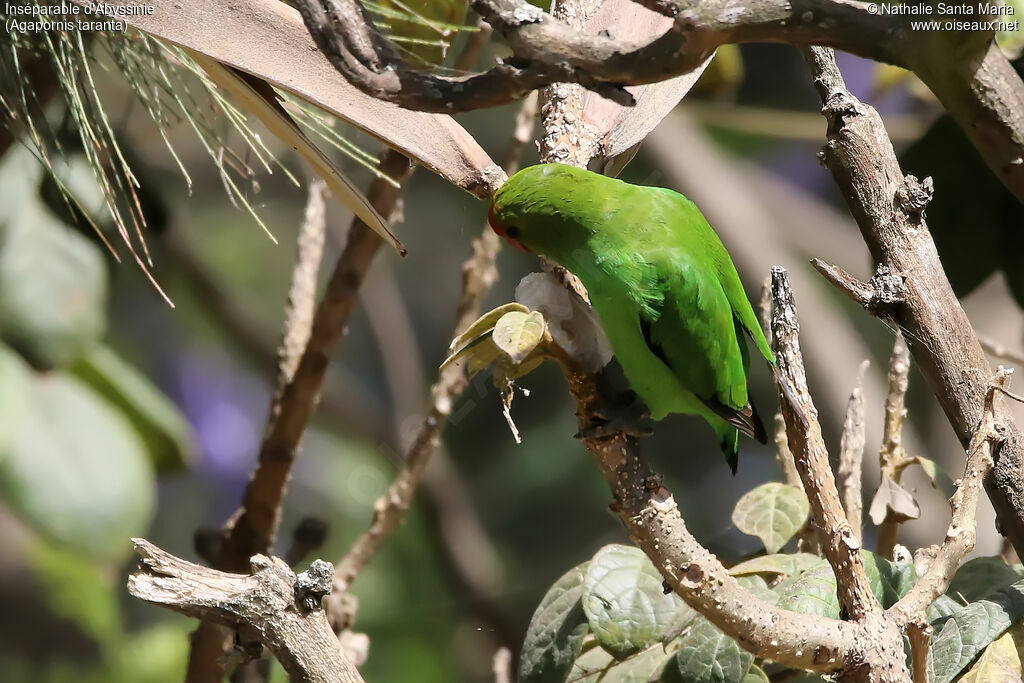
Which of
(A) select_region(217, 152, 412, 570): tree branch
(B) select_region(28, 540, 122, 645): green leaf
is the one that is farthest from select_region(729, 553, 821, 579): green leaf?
(B) select_region(28, 540, 122, 645): green leaf

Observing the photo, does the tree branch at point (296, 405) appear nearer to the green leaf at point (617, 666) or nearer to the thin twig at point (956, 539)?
the green leaf at point (617, 666)

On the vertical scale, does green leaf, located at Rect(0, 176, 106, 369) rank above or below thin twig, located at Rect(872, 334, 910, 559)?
above

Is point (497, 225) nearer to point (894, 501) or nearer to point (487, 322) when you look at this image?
point (487, 322)

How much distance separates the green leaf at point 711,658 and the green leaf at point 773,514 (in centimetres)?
12

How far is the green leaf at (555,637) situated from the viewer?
736 mm

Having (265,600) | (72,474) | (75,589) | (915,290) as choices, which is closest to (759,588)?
(915,290)

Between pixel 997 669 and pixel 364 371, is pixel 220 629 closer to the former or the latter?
pixel 997 669

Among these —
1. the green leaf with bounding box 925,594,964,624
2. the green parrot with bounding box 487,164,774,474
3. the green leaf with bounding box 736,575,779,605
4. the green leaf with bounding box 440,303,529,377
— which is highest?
the green parrot with bounding box 487,164,774,474

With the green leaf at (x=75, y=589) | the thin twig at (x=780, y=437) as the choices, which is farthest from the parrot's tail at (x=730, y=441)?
the green leaf at (x=75, y=589)

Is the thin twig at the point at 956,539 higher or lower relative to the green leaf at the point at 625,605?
higher

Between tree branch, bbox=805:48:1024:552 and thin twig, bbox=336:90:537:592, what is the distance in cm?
44

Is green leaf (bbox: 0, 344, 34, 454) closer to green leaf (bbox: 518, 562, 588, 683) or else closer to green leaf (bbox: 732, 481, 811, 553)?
green leaf (bbox: 518, 562, 588, 683)

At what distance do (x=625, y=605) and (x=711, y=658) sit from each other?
3.3 inches

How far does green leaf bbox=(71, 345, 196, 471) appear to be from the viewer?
49.5 inches
